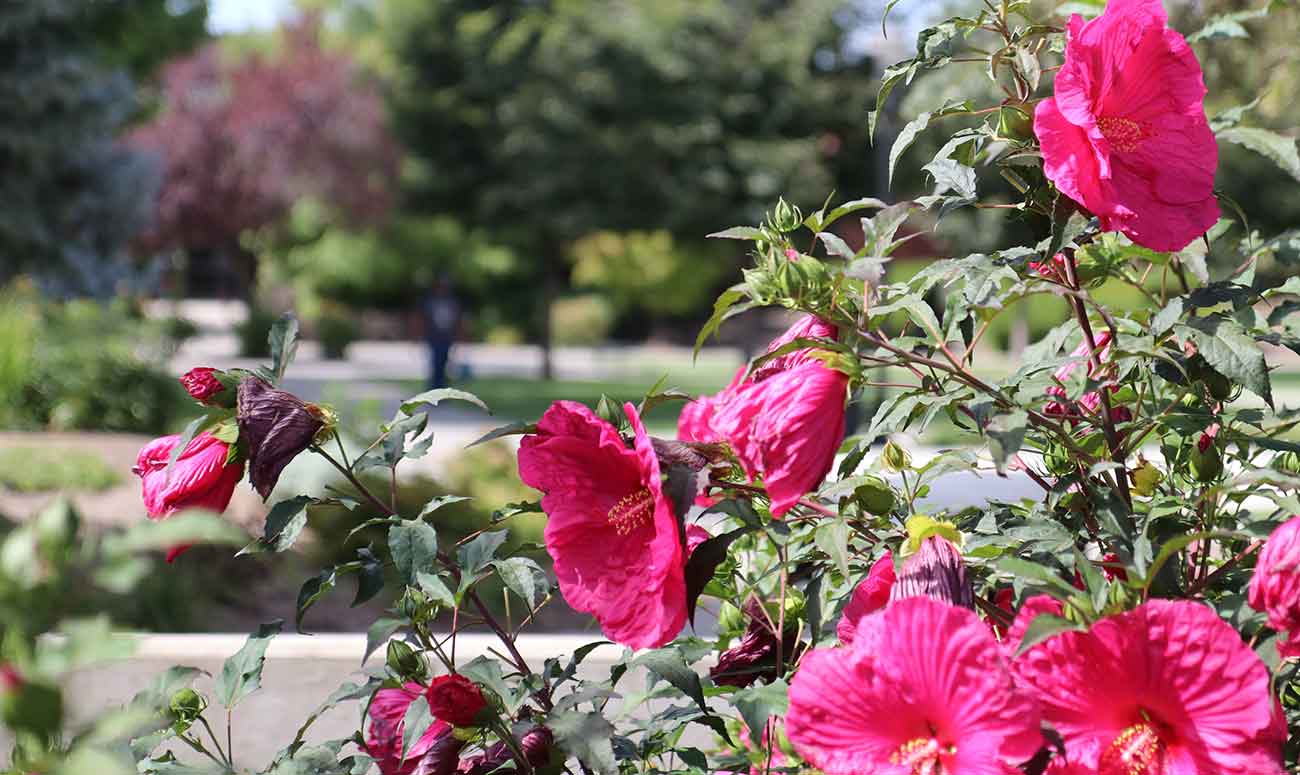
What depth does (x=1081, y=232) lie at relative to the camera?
3.06 feet

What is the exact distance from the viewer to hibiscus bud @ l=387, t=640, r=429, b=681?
3.57 ft

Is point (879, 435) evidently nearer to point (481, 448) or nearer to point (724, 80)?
point (481, 448)

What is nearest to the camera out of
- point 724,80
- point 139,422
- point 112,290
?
point 139,422

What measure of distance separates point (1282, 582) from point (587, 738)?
20.5 inches

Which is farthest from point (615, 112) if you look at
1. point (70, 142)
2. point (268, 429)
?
point (268, 429)

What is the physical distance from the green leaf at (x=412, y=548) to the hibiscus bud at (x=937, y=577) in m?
0.39

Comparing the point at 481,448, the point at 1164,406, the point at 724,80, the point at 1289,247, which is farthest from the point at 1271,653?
the point at 724,80

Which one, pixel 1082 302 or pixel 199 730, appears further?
pixel 199 730

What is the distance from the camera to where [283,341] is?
1.15 meters

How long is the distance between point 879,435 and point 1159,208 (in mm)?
274

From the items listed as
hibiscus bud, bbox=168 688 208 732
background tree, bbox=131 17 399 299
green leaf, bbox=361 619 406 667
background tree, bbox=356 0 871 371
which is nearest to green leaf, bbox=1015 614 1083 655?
green leaf, bbox=361 619 406 667

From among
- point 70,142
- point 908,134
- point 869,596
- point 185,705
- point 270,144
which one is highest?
point 908,134

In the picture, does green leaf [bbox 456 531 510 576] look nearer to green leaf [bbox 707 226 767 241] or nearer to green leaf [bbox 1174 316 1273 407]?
green leaf [bbox 707 226 767 241]

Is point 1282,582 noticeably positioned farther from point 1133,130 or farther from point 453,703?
point 453,703
